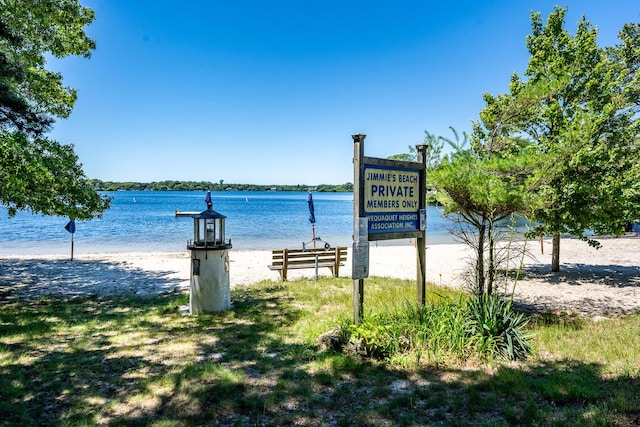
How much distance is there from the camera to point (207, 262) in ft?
22.8

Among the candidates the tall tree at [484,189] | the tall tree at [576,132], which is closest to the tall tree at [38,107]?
the tall tree at [484,189]

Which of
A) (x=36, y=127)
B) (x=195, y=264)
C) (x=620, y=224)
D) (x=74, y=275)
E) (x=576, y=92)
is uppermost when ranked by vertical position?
(x=576, y=92)

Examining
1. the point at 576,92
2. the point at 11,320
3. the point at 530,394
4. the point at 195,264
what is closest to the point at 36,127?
the point at 11,320

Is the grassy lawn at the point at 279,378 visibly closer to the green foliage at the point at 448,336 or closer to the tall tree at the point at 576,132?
the green foliage at the point at 448,336

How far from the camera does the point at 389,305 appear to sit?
22.2ft

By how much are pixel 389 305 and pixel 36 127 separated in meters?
7.84

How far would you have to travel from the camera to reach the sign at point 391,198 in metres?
5.49

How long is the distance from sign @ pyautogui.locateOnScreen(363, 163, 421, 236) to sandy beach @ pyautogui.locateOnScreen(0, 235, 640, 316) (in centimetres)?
181

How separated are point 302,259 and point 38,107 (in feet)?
23.5

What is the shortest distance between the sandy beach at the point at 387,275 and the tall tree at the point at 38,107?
268 centimetres

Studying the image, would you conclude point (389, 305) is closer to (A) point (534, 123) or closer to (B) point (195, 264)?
(B) point (195, 264)

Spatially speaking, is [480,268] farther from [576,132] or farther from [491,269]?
[576,132]

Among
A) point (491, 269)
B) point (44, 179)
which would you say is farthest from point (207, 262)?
point (491, 269)

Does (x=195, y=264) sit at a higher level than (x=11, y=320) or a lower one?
higher
